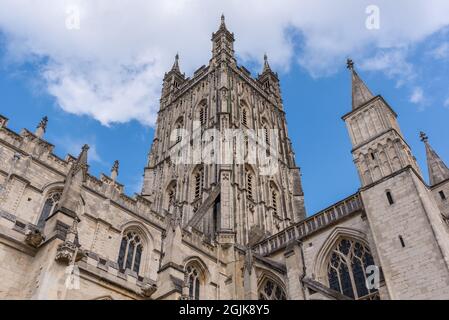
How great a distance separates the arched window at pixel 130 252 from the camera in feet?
59.1

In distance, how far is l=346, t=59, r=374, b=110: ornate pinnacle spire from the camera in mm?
20420

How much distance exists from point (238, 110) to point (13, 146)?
2076 centimetres

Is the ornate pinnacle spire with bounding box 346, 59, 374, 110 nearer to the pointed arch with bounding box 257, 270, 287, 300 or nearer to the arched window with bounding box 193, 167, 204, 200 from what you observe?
the pointed arch with bounding box 257, 270, 287, 300

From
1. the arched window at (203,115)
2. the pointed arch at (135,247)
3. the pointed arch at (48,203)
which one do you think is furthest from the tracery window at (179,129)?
the pointed arch at (48,203)

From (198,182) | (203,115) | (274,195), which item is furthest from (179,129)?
(274,195)

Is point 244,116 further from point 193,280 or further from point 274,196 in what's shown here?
point 193,280

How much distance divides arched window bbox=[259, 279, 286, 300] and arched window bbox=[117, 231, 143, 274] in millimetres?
5749

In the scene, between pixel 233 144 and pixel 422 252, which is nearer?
pixel 422 252

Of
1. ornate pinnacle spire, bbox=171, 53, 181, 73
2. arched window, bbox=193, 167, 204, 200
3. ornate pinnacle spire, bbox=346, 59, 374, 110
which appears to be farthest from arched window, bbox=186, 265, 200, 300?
ornate pinnacle spire, bbox=171, 53, 181, 73

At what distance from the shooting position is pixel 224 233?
22.3m
